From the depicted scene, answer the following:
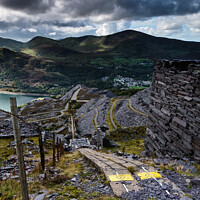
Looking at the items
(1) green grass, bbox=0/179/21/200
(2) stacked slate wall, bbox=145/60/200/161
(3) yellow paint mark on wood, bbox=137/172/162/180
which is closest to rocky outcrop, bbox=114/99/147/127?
(2) stacked slate wall, bbox=145/60/200/161

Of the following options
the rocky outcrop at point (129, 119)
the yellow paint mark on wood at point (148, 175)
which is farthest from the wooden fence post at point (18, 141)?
the rocky outcrop at point (129, 119)

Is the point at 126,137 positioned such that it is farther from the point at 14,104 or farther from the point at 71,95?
the point at 71,95

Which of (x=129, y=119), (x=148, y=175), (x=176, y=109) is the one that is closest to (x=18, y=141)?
(x=148, y=175)

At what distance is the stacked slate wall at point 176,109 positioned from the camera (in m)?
9.03

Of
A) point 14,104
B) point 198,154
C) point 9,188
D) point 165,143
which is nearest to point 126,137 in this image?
point 165,143

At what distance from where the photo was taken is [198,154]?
9109 millimetres

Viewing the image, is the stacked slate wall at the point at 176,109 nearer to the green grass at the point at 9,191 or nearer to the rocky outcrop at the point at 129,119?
the green grass at the point at 9,191

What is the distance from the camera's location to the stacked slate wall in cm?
903

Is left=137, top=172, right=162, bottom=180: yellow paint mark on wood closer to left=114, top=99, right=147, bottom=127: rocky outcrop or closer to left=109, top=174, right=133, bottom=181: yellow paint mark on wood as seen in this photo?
left=109, top=174, right=133, bottom=181: yellow paint mark on wood

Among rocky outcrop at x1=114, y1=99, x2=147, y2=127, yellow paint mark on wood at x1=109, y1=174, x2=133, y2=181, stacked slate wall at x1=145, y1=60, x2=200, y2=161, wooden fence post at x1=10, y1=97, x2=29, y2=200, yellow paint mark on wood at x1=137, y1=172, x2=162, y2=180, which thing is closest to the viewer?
wooden fence post at x1=10, y1=97, x2=29, y2=200

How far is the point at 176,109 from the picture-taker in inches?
416

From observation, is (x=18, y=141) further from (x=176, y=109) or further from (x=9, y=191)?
(x=176, y=109)

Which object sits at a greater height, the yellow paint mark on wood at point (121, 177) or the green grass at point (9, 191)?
the yellow paint mark on wood at point (121, 177)

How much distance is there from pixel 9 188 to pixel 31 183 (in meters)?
1.08
